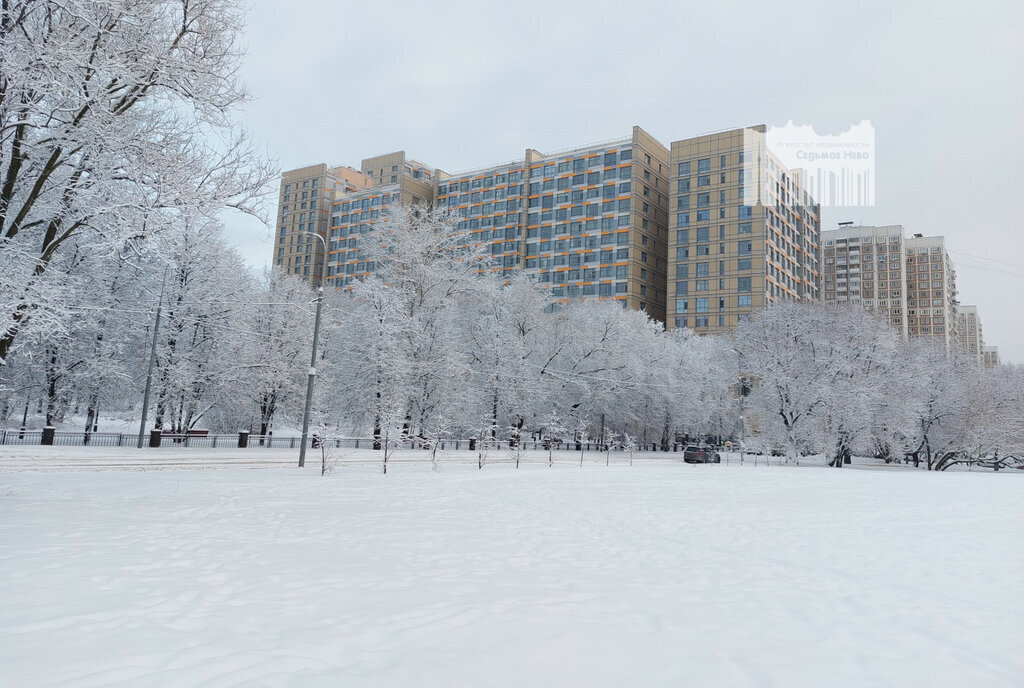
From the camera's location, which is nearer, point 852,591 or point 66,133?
point 852,591

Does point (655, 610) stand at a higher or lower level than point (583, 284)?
lower

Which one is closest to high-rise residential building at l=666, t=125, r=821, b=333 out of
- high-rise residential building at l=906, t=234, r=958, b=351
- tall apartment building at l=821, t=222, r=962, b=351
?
tall apartment building at l=821, t=222, r=962, b=351

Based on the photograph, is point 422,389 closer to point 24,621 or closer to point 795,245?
point 24,621

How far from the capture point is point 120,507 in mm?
10641

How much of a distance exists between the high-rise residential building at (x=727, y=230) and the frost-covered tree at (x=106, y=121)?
84.2 metres

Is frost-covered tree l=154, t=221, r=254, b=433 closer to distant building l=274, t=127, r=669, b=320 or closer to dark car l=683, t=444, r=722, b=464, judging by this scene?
dark car l=683, t=444, r=722, b=464

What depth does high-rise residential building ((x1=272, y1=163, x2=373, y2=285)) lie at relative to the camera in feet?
446

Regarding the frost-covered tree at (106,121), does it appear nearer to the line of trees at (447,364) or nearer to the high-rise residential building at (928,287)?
the line of trees at (447,364)

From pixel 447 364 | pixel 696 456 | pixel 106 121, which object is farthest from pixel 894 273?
pixel 106 121

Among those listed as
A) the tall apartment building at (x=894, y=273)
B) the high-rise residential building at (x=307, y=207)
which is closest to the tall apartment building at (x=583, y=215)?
the high-rise residential building at (x=307, y=207)

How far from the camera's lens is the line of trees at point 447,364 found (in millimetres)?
34156

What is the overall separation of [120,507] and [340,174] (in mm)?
139029

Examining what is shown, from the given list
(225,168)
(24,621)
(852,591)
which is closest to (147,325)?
(225,168)

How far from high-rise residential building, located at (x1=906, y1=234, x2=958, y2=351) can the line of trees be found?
11842 cm
